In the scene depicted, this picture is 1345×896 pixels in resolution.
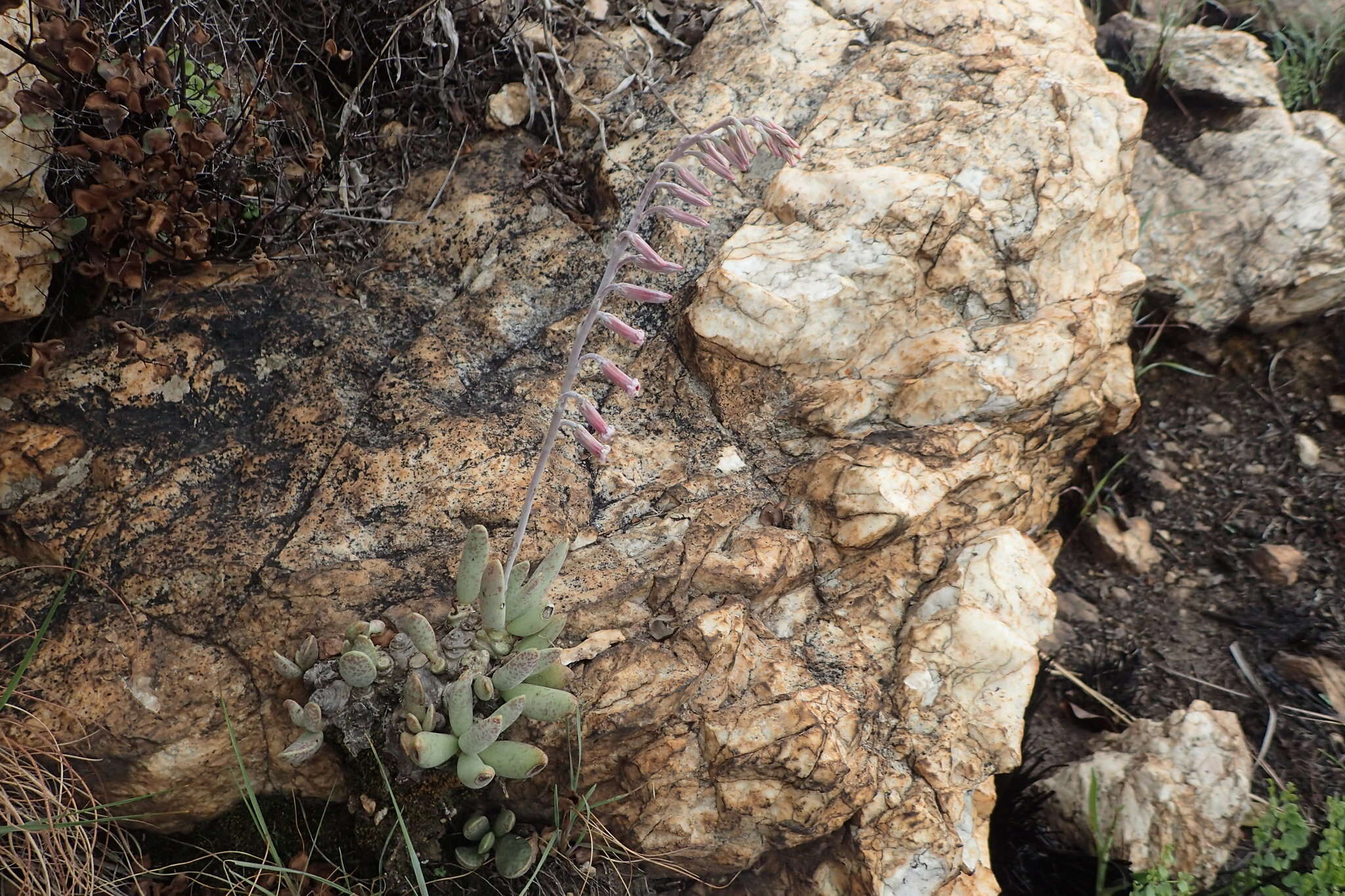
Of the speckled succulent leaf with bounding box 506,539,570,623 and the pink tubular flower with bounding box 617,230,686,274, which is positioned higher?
the pink tubular flower with bounding box 617,230,686,274

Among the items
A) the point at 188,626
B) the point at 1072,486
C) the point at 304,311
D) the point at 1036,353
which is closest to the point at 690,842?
the point at 188,626

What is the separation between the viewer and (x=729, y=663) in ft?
9.95

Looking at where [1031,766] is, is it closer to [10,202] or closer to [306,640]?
[306,640]

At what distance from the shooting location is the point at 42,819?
2678mm

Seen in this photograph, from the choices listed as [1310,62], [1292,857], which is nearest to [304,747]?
[1292,857]

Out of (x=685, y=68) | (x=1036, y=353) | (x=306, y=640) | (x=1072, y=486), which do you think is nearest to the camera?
(x=306, y=640)

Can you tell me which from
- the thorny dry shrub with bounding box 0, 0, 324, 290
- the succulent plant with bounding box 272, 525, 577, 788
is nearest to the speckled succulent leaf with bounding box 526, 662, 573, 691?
the succulent plant with bounding box 272, 525, 577, 788

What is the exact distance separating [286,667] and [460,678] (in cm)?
49

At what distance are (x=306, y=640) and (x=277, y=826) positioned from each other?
0.66 meters

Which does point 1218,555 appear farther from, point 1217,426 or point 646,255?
point 646,255

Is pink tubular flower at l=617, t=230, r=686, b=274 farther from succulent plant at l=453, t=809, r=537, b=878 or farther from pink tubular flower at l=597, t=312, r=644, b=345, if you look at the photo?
succulent plant at l=453, t=809, r=537, b=878

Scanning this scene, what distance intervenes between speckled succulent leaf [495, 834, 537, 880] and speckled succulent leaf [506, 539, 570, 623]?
71 cm

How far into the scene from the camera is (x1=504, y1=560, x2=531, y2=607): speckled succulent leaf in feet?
9.19

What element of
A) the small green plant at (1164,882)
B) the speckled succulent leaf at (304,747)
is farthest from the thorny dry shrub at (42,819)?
the small green plant at (1164,882)
